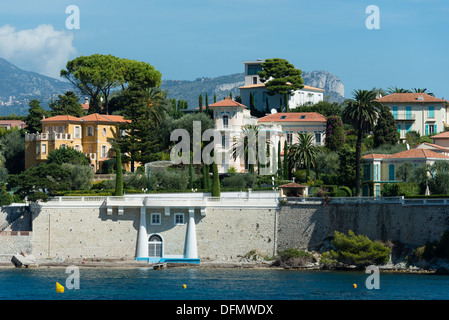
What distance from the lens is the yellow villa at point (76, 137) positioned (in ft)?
301

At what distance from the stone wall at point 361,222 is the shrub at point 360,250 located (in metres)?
1.70

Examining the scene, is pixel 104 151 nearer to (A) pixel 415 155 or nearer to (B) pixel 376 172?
(B) pixel 376 172

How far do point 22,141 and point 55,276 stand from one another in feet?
125

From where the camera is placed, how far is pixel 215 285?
185 ft

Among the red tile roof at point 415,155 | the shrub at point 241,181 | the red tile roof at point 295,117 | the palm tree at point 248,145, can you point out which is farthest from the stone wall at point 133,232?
the red tile roof at point 295,117

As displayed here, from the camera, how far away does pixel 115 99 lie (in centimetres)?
10656

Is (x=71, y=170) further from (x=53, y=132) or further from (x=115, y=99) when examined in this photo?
(x=115, y=99)

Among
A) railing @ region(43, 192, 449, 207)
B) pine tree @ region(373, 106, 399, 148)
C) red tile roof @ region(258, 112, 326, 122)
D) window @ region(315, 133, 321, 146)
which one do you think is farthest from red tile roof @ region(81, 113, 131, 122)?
pine tree @ region(373, 106, 399, 148)

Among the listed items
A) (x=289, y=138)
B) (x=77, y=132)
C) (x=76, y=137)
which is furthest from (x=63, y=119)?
(x=289, y=138)

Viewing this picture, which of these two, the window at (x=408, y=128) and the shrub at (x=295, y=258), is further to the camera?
the window at (x=408, y=128)

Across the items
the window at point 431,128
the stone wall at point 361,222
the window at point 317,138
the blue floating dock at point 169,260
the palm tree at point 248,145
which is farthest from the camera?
the window at point 431,128

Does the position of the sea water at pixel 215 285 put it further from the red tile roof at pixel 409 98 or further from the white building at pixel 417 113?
the red tile roof at pixel 409 98

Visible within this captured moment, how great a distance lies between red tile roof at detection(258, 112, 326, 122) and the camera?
323ft
